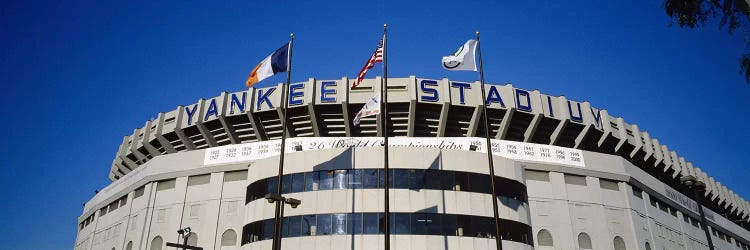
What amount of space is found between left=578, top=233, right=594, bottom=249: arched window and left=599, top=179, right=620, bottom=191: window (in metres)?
5.76

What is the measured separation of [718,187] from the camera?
2744 inches

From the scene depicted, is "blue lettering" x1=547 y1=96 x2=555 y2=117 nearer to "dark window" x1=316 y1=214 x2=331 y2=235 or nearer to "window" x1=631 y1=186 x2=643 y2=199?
"window" x1=631 y1=186 x2=643 y2=199

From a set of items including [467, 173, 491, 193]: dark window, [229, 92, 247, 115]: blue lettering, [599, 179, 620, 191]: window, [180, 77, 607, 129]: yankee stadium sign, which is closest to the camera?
[467, 173, 491, 193]: dark window

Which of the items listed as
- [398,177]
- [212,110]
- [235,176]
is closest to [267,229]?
[235,176]

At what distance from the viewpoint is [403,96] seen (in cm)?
4091

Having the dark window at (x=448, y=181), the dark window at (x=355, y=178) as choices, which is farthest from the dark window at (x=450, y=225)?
the dark window at (x=355, y=178)

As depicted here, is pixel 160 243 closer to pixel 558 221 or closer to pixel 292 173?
pixel 292 173

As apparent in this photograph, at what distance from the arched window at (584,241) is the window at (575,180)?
4.68 meters

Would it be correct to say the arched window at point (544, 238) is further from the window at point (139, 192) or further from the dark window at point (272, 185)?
the window at point (139, 192)

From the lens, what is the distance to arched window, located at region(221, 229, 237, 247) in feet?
125

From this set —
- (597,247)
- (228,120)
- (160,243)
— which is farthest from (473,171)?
(160,243)

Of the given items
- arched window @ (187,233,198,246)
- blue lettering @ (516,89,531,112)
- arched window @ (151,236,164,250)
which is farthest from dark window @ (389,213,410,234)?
arched window @ (151,236,164,250)

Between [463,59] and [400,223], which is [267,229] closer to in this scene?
[400,223]

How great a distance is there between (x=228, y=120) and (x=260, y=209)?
11.6 meters
